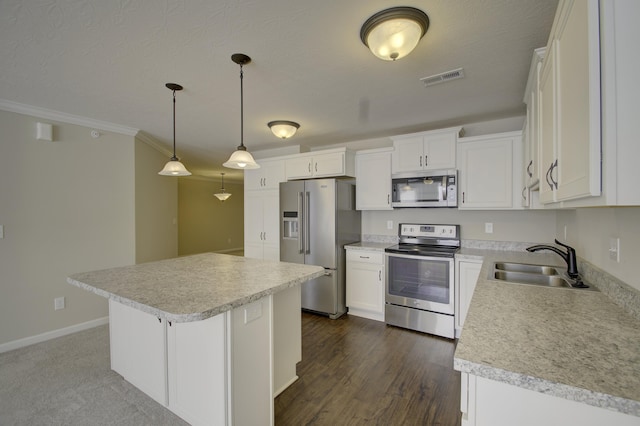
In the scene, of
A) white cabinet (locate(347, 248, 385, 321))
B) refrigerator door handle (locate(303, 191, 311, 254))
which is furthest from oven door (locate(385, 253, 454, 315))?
refrigerator door handle (locate(303, 191, 311, 254))

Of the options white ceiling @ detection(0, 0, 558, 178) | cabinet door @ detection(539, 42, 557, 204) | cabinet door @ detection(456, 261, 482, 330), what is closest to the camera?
cabinet door @ detection(539, 42, 557, 204)

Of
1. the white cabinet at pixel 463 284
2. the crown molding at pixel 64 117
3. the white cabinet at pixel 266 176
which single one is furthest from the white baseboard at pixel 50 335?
the white cabinet at pixel 463 284

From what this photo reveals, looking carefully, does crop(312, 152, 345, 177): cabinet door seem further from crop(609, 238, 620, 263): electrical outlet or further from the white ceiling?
crop(609, 238, 620, 263): electrical outlet

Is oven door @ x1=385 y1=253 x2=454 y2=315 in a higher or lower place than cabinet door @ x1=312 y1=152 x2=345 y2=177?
lower

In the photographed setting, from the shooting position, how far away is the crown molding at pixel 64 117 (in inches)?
107

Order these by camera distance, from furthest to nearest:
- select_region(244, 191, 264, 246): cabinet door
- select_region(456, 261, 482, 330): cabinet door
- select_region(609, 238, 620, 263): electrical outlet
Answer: select_region(244, 191, 264, 246): cabinet door → select_region(456, 261, 482, 330): cabinet door → select_region(609, 238, 620, 263): electrical outlet

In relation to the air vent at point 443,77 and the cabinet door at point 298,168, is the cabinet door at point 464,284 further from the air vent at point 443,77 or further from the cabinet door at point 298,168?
the cabinet door at point 298,168

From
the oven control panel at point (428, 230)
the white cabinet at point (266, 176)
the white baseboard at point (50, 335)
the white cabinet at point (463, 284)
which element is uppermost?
the white cabinet at point (266, 176)

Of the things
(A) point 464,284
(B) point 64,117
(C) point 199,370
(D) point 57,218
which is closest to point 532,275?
(A) point 464,284

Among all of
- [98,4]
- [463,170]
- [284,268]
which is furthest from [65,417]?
[463,170]

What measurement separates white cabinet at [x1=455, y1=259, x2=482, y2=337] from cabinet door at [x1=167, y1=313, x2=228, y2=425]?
244 cm

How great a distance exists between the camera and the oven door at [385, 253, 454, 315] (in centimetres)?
294

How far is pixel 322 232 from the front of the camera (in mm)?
Result: 3568

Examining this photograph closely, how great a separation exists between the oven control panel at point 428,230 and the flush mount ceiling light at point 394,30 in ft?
7.76
